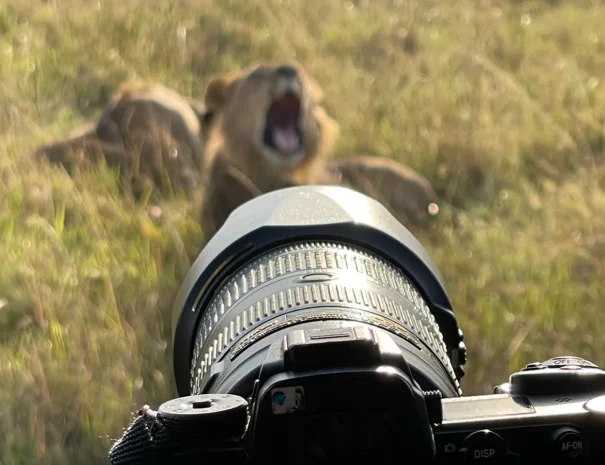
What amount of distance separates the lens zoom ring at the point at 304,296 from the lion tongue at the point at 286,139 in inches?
77.3

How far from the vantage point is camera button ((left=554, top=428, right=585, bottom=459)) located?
92cm

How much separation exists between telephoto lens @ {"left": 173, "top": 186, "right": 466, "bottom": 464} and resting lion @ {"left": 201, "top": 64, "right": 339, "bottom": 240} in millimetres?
1672

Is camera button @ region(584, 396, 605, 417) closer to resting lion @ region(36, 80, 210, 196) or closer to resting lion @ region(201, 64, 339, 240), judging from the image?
resting lion @ region(36, 80, 210, 196)

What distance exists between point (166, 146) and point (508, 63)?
1675 millimetres

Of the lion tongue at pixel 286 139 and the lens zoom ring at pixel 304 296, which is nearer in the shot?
the lens zoom ring at pixel 304 296

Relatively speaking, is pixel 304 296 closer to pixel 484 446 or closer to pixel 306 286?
pixel 306 286

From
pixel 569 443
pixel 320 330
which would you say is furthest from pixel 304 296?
pixel 569 443

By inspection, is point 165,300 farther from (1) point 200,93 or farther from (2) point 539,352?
(1) point 200,93

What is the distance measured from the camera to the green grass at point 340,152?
1.97m

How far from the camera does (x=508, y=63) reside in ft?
12.9

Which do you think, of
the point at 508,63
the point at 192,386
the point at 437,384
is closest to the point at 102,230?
the point at 192,386

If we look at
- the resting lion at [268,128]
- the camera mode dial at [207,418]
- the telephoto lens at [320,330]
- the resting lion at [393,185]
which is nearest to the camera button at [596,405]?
the telephoto lens at [320,330]

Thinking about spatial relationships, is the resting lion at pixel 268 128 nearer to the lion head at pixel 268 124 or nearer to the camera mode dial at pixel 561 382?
the lion head at pixel 268 124

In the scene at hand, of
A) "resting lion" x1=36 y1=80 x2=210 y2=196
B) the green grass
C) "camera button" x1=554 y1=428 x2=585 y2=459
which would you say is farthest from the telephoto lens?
"resting lion" x1=36 y1=80 x2=210 y2=196
